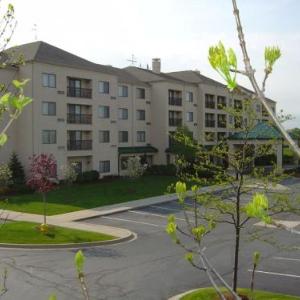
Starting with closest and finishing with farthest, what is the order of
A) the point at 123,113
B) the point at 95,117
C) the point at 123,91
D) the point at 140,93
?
1. the point at 95,117
2. the point at 123,91
3. the point at 123,113
4. the point at 140,93

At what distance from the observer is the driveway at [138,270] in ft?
50.6

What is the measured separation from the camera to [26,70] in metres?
43.0

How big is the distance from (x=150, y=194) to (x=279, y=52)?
3774 cm

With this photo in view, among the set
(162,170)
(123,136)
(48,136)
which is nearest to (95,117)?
(48,136)

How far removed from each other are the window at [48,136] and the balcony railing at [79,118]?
97.0 inches

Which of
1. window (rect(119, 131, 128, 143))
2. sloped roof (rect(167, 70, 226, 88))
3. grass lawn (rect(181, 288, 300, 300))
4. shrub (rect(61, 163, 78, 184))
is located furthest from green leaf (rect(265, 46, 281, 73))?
sloped roof (rect(167, 70, 226, 88))

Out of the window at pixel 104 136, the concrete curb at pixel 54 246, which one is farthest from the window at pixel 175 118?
the concrete curb at pixel 54 246

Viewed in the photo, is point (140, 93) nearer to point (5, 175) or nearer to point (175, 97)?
point (175, 97)

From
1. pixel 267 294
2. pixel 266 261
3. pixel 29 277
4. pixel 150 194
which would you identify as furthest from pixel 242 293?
pixel 150 194

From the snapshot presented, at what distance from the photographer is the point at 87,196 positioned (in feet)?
124

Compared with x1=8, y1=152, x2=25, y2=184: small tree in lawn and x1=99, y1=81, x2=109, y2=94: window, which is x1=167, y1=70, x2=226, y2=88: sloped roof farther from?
x1=8, y1=152, x2=25, y2=184: small tree in lawn

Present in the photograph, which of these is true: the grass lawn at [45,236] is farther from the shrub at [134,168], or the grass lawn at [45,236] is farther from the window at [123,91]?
the window at [123,91]

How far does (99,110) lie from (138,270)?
33.9 metres

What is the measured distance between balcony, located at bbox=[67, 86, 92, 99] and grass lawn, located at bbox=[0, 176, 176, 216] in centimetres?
777
